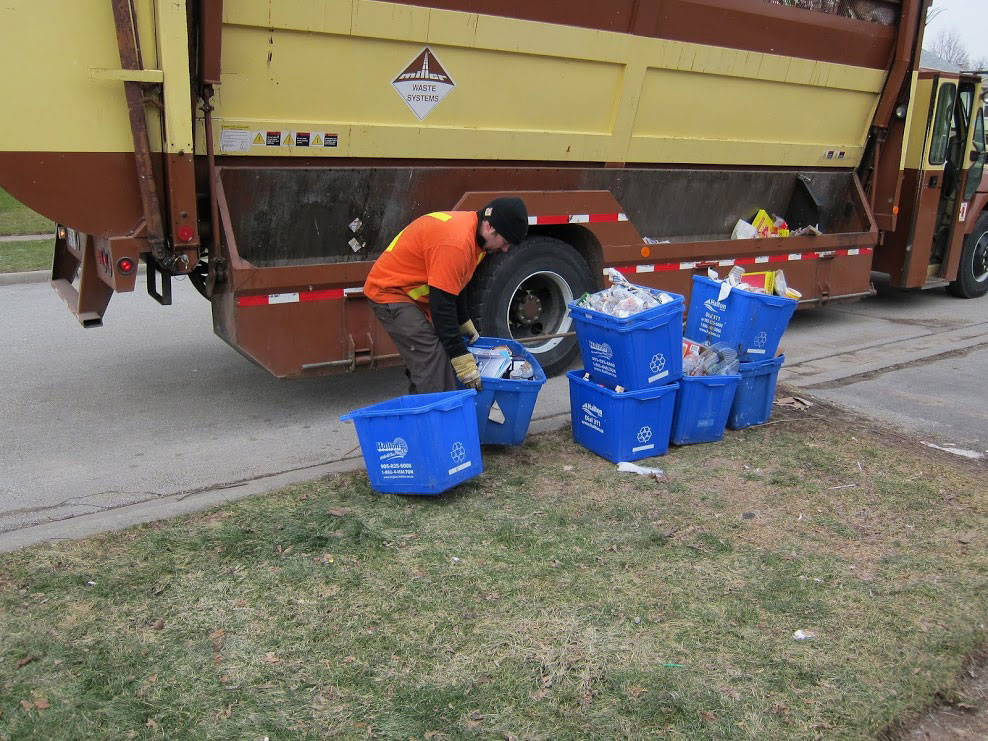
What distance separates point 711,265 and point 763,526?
12.4 feet

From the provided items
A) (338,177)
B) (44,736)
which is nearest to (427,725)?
(44,736)

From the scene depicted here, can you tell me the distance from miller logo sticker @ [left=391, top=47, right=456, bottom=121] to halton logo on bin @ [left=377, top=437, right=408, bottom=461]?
2.50 metres

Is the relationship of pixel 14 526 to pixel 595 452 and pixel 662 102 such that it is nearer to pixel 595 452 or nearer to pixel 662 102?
pixel 595 452

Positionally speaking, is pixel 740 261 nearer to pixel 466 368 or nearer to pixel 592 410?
pixel 592 410

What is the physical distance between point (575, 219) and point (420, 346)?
2.19 meters

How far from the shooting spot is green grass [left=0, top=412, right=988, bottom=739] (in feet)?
9.14

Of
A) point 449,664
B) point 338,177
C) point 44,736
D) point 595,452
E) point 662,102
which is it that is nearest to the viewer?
point 44,736

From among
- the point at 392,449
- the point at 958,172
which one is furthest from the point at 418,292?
the point at 958,172

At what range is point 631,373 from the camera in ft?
15.6

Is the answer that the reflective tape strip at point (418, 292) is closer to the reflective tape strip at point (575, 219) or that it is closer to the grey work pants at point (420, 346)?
the grey work pants at point (420, 346)

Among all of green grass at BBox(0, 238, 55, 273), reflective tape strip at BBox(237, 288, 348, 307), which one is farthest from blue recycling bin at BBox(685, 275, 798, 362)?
green grass at BBox(0, 238, 55, 273)

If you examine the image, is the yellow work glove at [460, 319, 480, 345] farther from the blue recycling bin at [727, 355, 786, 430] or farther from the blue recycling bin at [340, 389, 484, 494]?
the blue recycling bin at [727, 355, 786, 430]

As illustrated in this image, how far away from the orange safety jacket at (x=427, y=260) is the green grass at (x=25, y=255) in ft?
21.1

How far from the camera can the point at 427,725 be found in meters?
2.72
